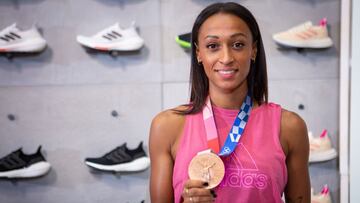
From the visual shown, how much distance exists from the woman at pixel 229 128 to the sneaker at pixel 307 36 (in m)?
1.04

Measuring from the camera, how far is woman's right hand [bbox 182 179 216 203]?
86 centimetres

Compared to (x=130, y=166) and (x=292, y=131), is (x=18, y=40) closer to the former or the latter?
(x=130, y=166)

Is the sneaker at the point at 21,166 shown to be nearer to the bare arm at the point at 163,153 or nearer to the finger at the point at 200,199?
the bare arm at the point at 163,153

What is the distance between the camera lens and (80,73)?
2.13m

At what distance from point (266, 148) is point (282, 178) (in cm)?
Result: 9

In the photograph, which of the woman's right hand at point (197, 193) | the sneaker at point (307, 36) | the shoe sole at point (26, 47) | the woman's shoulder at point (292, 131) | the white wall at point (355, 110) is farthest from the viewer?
the shoe sole at point (26, 47)

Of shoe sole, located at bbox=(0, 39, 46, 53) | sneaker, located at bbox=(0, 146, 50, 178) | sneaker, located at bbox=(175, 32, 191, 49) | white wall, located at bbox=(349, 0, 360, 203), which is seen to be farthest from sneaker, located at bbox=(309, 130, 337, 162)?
shoe sole, located at bbox=(0, 39, 46, 53)

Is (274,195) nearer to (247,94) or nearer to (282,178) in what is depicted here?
(282,178)

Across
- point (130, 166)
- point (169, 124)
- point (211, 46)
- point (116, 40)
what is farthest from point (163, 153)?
point (116, 40)

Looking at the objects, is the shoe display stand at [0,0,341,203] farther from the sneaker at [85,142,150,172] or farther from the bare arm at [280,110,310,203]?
the bare arm at [280,110,310,203]

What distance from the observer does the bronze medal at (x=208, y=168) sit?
0.87 metres

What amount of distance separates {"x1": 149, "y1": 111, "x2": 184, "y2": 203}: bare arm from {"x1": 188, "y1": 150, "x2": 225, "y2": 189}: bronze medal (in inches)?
4.5

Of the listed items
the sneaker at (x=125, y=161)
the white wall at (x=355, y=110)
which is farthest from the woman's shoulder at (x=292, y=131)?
the sneaker at (x=125, y=161)

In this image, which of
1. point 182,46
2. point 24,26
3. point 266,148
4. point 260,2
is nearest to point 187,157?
point 266,148
